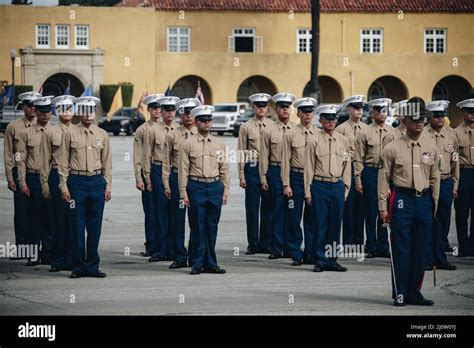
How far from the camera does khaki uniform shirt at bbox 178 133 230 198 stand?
1616 cm

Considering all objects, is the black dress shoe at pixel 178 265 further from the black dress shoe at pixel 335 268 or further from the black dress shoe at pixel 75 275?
the black dress shoe at pixel 335 268

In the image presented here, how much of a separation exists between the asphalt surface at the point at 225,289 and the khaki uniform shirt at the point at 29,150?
4.42 feet

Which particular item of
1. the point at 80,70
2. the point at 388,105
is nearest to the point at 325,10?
the point at 80,70

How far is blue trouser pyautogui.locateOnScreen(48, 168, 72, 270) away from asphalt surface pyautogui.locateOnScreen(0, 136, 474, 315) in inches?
9.8

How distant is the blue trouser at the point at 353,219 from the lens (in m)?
18.1

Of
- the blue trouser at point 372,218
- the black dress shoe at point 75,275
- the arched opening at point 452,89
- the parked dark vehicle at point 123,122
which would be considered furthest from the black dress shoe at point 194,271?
the arched opening at point 452,89

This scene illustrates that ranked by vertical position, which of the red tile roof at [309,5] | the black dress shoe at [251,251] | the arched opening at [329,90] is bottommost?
the black dress shoe at [251,251]

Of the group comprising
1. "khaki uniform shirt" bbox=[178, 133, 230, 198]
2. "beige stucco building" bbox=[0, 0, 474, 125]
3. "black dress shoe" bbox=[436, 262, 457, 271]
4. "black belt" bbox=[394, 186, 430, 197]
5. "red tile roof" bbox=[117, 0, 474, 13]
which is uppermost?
"red tile roof" bbox=[117, 0, 474, 13]

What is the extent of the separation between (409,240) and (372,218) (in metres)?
4.48

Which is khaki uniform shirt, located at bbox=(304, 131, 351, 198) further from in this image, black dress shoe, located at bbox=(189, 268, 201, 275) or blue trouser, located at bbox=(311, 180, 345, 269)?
black dress shoe, located at bbox=(189, 268, 201, 275)

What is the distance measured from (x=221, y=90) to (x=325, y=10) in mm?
8451

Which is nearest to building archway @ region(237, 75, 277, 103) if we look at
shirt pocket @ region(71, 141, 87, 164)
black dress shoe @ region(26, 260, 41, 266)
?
black dress shoe @ region(26, 260, 41, 266)

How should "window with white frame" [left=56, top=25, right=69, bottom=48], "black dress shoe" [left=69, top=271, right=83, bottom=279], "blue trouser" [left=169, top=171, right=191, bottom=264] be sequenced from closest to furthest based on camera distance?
1. "black dress shoe" [left=69, top=271, right=83, bottom=279]
2. "blue trouser" [left=169, top=171, right=191, bottom=264]
3. "window with white frame" [left=56, top=25, right=69, bottom=48]

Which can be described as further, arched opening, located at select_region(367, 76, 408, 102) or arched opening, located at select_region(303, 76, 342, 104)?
arched opening, located at select_region(367, 76, 408, 102)
